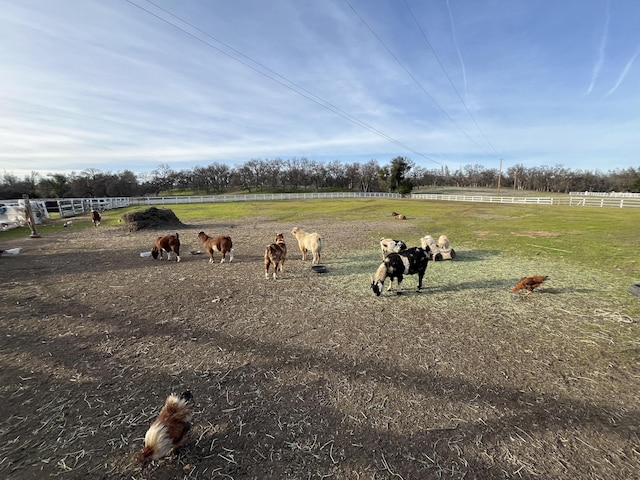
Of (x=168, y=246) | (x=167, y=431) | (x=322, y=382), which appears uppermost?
(x=168, y=246)

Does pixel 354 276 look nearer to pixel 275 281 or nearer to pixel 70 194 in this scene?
pixel 275 281

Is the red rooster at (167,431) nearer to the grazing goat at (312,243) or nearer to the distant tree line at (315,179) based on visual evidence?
the grazing goat at (312,243)

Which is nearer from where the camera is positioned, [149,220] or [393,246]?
[393,246]

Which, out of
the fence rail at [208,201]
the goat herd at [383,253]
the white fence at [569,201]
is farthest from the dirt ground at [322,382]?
the white fence at [569,201]

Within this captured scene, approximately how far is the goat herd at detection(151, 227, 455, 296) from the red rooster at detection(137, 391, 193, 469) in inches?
204

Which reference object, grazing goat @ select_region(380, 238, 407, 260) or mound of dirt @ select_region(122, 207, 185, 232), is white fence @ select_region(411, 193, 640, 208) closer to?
grazing goat @ select_region(380, 238, 407, 260)

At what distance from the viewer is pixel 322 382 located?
4.06 metres

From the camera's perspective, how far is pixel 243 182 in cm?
10444

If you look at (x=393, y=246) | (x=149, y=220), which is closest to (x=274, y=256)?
(x=393, y=246)

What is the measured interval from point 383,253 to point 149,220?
16.5m

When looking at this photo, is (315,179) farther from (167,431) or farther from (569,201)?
(167,431)

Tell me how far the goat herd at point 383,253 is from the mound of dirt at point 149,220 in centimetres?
839

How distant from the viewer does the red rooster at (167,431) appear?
106 inches

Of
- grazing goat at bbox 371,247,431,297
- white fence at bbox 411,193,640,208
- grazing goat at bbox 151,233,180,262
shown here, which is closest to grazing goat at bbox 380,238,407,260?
grazing goat at bbox 371,247,431,297
